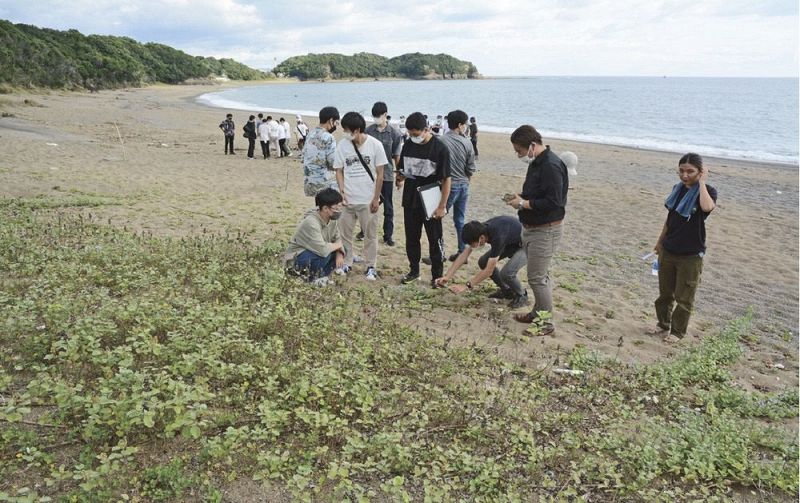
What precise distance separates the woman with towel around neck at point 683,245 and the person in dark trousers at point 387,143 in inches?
129

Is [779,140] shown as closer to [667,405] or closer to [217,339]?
[667,405]

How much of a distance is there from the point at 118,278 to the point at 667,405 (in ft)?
15.5

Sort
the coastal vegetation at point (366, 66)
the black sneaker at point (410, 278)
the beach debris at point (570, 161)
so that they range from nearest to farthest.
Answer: the beach debris at point (570, 161) < the black sneaker at point (410, 278) < the coastal vegetation at point (366, 66)

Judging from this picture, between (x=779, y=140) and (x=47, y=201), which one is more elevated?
(x=779, y=140)

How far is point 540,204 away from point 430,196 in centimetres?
130

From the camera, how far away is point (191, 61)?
317ft

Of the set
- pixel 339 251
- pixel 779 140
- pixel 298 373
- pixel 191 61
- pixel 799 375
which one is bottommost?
pixel 799 375

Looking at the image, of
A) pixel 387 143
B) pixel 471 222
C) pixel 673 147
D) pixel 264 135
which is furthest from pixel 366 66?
pixel 471 222

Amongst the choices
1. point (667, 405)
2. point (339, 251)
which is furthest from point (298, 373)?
point (667, 405)

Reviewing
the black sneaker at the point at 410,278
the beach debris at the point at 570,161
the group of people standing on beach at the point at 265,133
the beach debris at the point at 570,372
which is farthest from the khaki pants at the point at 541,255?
the group of people standing on beach at the point at 265,133

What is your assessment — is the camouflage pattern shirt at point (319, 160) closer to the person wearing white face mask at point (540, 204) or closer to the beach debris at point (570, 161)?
the person wearing white face mask at point (540, 204)

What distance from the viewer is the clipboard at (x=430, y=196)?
5.46 m

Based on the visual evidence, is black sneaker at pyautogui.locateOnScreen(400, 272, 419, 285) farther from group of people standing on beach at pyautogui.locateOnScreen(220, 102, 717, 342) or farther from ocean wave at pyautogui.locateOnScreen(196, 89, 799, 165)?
ocean wave at pyautogui.locateOnScreen(196, 89, 799, 165)

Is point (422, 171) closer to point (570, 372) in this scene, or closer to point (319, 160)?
point (319, 160)
